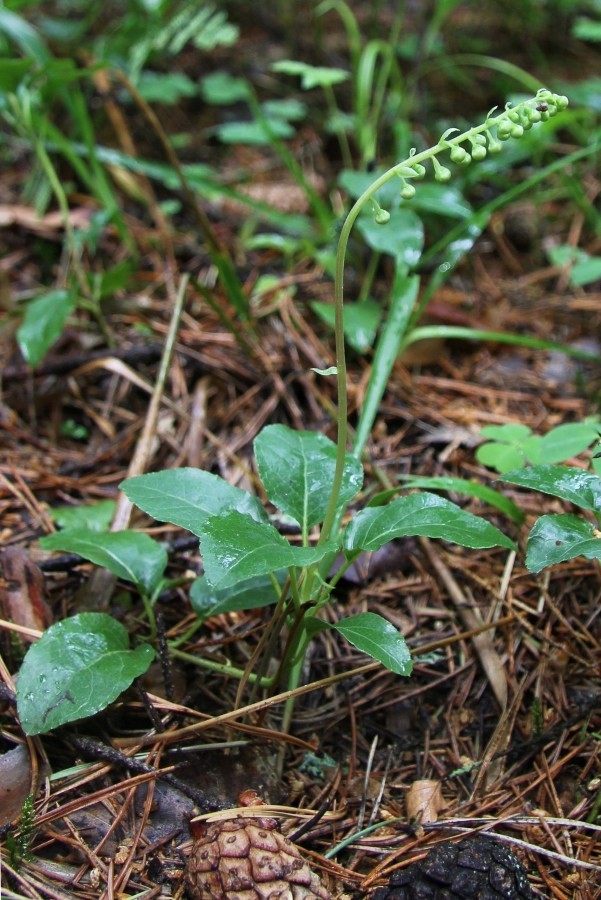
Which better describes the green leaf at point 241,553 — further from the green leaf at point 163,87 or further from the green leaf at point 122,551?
the green leaf at point 163,87

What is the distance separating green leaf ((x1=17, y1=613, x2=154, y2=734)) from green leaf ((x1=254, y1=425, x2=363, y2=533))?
17.1 inches

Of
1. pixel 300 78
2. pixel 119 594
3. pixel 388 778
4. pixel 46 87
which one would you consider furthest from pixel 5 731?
pixel 300 78

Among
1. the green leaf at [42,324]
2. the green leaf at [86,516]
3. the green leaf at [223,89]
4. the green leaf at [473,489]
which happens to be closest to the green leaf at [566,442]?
the green leaf at [473,489]

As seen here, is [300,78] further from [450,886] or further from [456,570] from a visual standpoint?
[450,886]

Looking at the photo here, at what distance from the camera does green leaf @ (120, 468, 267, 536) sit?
4.70 ft

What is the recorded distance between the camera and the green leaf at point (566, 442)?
5.72 ft

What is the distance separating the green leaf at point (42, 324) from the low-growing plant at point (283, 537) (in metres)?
0.82

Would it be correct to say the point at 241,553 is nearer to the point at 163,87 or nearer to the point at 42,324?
the point at 42,324

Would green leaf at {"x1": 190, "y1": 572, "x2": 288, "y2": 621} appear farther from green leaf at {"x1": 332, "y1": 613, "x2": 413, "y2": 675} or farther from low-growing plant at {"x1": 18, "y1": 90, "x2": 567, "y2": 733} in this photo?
green leaf at {"x1": 332, "y1": 613, "x2": 413, "y2": 675}

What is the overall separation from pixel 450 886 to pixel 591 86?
3531mm

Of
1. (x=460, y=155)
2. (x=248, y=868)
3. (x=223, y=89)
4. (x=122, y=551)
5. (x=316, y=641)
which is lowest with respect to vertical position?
(x=316, y=641)

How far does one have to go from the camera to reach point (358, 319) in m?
2.44

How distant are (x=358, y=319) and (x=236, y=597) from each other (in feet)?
3.94

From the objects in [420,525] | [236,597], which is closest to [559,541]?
[420,525]
